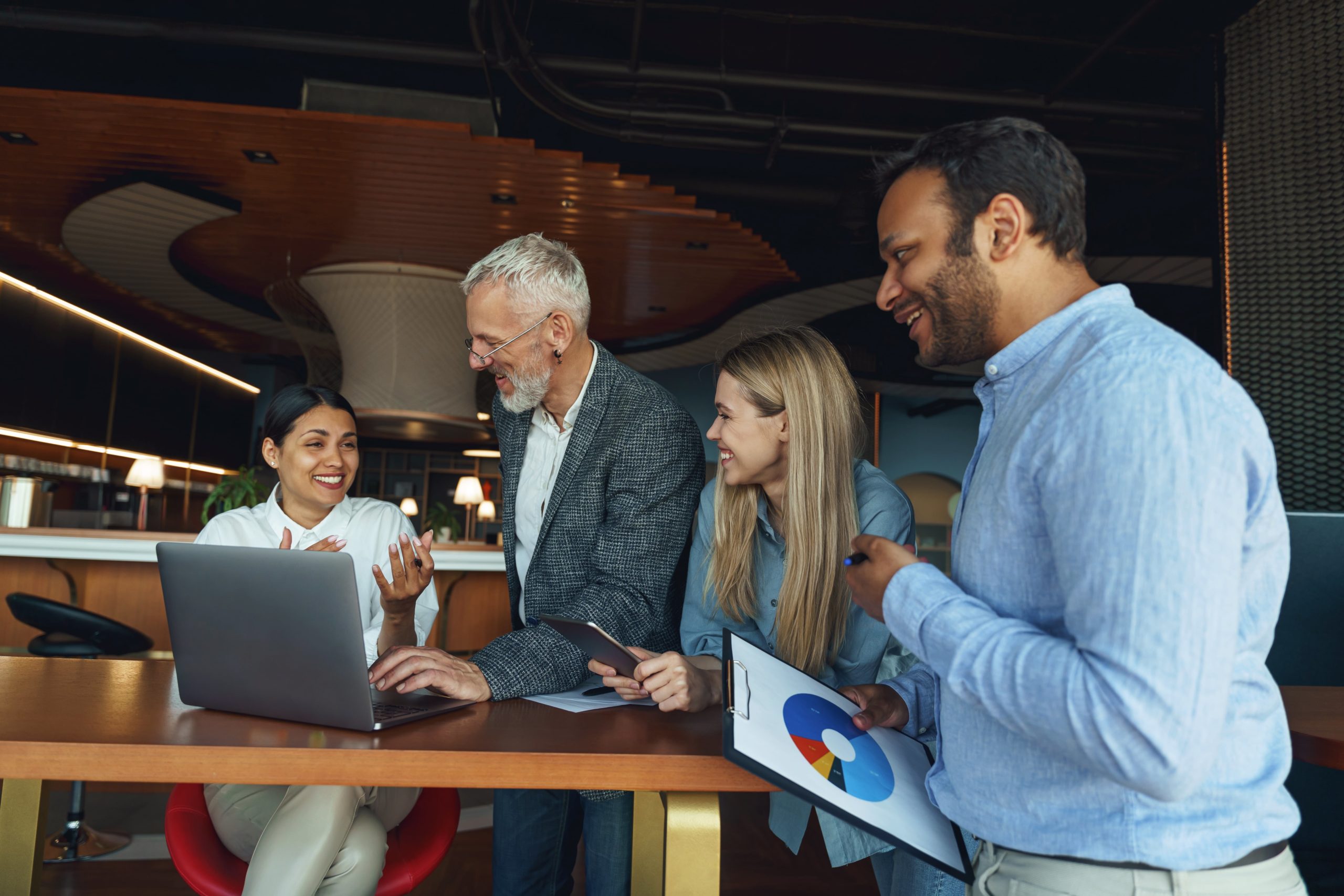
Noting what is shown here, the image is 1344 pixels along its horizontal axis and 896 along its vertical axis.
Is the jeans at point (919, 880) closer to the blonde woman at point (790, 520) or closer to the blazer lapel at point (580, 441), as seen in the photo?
the blonde woman at point (790, 520)

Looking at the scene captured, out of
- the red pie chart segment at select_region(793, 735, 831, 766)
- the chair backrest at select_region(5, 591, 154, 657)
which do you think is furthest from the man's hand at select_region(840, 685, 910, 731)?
the chair backrest at select_region(5, 591, 154, 657)

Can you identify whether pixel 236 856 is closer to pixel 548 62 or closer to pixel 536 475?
pixel 536 475

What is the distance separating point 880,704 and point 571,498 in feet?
2.38

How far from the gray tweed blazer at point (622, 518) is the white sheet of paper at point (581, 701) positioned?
0.10m

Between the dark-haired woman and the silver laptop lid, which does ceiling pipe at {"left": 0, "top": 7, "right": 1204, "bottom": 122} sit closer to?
the dark-haired woman

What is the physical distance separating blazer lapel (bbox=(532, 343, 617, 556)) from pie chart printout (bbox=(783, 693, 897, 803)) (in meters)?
0.70

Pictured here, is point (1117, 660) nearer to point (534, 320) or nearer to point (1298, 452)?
point (534, 320)

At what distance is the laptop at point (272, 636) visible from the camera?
1084mm

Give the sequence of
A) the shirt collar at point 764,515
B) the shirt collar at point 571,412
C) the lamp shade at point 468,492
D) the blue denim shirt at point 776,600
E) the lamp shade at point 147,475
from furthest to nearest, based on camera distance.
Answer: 1. the lamp shade at point 468,492
2. the lamp shade at point 147,475
3. the shirt collar at point 571,412
4. the shirt collar at point 764,515
5. the blue denim shirt at point 776,600

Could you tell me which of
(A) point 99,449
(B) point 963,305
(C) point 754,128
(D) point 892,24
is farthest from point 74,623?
(A) point 99,449

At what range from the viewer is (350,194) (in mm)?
5391

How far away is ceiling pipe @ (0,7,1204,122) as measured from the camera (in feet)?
16.4

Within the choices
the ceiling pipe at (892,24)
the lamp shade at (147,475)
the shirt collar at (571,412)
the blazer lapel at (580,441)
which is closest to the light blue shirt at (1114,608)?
the blazer lapel at (580,441)

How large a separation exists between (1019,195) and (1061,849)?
0.64 m
